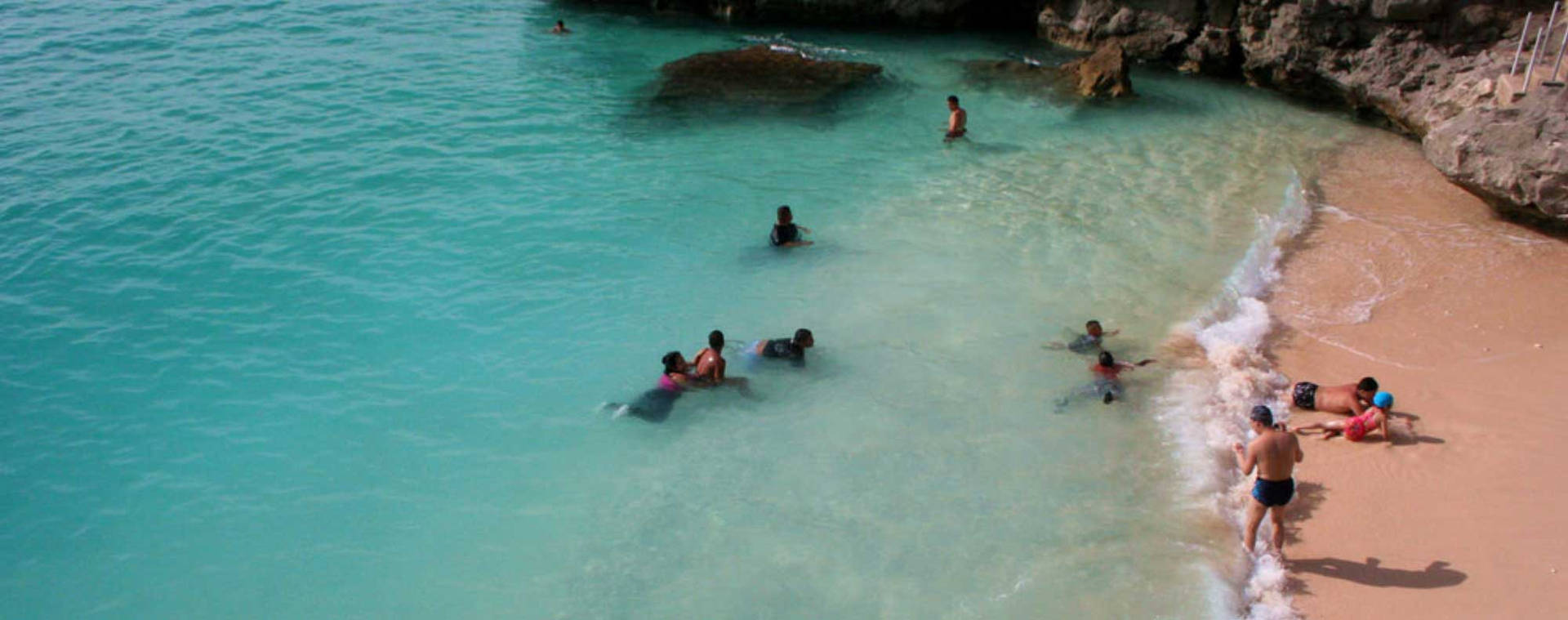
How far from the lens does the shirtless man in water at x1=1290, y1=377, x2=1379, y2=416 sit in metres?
11.4

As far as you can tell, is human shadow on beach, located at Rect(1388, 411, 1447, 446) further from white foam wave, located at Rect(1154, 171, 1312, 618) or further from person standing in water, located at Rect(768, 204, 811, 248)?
person standing in water, located at Rect(768, 204, 811, 248)

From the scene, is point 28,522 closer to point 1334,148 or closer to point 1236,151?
point 1236,151

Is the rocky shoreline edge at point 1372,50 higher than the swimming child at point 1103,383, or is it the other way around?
the rocky shoreline edge at point 1372,50

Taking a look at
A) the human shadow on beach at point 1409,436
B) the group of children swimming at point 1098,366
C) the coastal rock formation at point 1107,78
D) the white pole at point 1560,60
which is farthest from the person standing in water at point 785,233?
the white pole at point 1560,60

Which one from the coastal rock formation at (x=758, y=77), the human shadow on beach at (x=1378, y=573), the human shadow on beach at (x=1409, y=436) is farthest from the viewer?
the coastal rock formation at (x=758, y=77)

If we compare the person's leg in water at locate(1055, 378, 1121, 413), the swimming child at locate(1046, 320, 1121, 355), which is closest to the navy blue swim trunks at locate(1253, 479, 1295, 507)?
the person's leg in water at locate(1055, 378, 1121, 413)

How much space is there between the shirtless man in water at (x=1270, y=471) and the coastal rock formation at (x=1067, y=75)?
1400cm

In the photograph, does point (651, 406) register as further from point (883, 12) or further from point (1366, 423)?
point (883, 12)

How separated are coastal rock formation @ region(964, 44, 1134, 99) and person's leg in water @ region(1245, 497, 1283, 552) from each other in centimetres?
1434

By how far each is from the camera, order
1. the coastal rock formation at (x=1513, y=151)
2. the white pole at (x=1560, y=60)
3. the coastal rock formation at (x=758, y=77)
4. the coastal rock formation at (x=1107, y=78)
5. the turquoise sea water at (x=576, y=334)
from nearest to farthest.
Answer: the turquoise sea water at (x=576, y=334) < the coastal rock formation at (x=1513, y=151) < the white pole at (x=1560, y=60) < the coastal rock formation at (x=1107, y=78) < the coastal rock formation at (x=758, y=77)

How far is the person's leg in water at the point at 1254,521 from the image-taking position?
31.3ft

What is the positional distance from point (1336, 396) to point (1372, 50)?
12.5 meters

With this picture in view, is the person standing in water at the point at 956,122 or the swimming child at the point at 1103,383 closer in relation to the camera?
the swimming child at the point at 1103,383

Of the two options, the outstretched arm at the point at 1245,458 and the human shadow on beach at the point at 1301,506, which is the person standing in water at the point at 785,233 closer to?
the outstretched arm at the point at 1245,458
